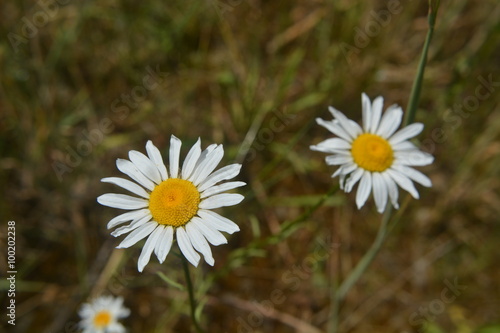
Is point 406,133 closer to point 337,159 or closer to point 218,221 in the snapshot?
point 337,159

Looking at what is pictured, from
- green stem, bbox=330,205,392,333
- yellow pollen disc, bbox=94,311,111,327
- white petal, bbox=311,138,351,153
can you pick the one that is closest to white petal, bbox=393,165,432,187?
white petal, bbox=311,138,351,153

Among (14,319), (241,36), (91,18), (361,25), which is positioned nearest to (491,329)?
(361,25)

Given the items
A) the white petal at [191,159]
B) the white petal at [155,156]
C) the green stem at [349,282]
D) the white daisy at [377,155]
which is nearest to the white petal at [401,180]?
the white daisy at [377,155]

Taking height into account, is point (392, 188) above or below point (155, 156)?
below

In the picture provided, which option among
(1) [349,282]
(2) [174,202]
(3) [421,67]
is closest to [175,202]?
(2) [174,202]

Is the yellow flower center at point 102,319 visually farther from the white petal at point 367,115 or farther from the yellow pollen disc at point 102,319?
the white petal at point 367,115

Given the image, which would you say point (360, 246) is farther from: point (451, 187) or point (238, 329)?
point (238, 329)
